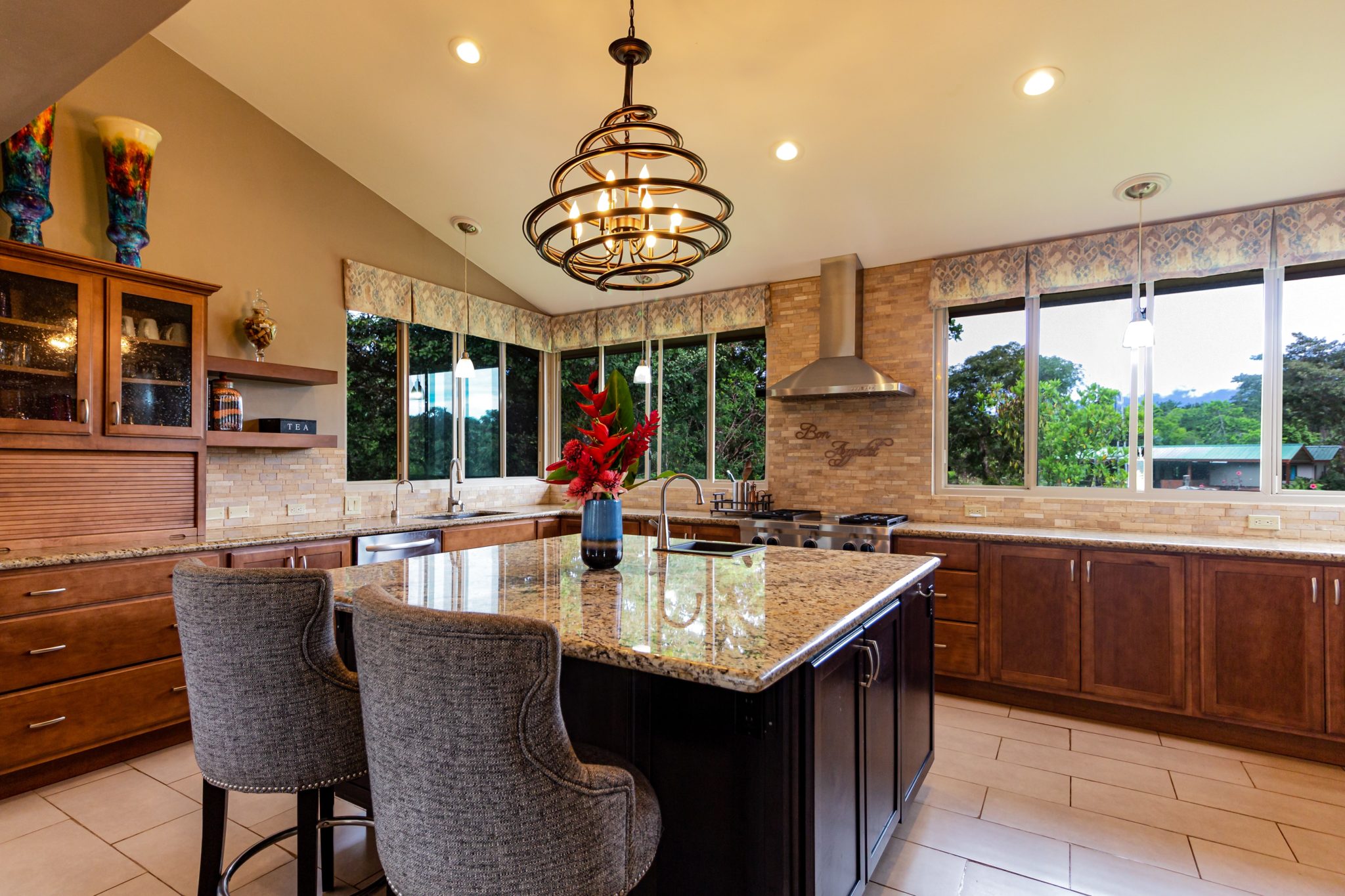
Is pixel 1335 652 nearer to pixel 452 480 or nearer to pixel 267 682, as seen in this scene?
pixel 267 682

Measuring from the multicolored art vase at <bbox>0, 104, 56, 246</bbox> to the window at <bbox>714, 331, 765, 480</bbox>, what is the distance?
4.11 metres

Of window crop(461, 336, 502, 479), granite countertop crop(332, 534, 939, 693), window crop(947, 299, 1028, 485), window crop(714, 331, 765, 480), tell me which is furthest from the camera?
window crop(461, 336, 502, 479)

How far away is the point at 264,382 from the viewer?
3924 mm

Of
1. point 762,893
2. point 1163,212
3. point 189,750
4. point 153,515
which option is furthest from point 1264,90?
point 189,750

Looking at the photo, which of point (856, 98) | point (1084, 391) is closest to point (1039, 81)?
point (856, 98)

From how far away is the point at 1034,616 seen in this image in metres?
3.49

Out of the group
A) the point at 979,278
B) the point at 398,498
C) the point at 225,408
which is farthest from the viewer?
the point at 398,498

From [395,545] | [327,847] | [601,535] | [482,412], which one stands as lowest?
[327,847]

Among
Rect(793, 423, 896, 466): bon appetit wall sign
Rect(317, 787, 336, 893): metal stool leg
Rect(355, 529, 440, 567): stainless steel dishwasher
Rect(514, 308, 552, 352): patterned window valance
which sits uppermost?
Rect(514, 308, 552, 352): patterned window valance

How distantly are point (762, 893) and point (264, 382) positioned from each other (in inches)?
155

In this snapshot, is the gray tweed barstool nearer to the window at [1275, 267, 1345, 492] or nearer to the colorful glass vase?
the colorful glass vase

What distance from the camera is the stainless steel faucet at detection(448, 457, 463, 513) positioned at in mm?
5070

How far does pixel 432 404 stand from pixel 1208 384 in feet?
17.0

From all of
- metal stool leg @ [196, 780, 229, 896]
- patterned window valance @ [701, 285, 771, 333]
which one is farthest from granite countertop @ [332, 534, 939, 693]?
patterned window valance @ [701, 285, 771, 333]
